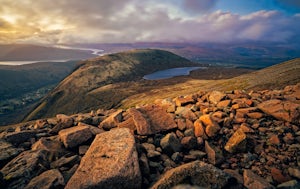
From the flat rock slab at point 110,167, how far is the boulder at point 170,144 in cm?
191

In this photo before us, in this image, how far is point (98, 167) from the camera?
8328 mm

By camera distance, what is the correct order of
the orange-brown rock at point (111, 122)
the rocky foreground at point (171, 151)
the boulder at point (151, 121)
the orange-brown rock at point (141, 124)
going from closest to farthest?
the rocky foreground at point (171, 151) < the orange-brown rock at point (141, 124) < the boulder at point (151, 121) < the orange-brown rock at point (111, 122)

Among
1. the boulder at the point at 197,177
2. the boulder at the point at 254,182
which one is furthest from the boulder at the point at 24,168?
the boulder at the point at 254,182

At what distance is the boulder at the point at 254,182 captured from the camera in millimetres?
7741

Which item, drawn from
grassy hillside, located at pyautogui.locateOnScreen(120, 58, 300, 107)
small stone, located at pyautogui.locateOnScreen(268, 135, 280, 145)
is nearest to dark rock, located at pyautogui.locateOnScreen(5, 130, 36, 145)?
small stone, located at pyautogui.locateOnScreen(268, 135, 280, 145)

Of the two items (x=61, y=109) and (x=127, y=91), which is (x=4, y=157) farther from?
(x=61, y=109)

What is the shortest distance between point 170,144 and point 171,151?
37cm

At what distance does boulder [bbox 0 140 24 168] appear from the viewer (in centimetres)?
1024

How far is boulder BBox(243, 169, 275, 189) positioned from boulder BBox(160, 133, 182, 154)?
11.4 feet

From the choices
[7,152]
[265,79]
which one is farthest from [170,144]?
[265,79]

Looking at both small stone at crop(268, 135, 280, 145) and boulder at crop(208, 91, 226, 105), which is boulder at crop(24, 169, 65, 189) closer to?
small stone at crop(268, 135, 280, 145)

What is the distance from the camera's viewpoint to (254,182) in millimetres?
7926

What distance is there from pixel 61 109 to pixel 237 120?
207113 millimetres

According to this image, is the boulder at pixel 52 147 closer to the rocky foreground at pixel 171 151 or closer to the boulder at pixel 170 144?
the rocky foreground at pixel 171 151
